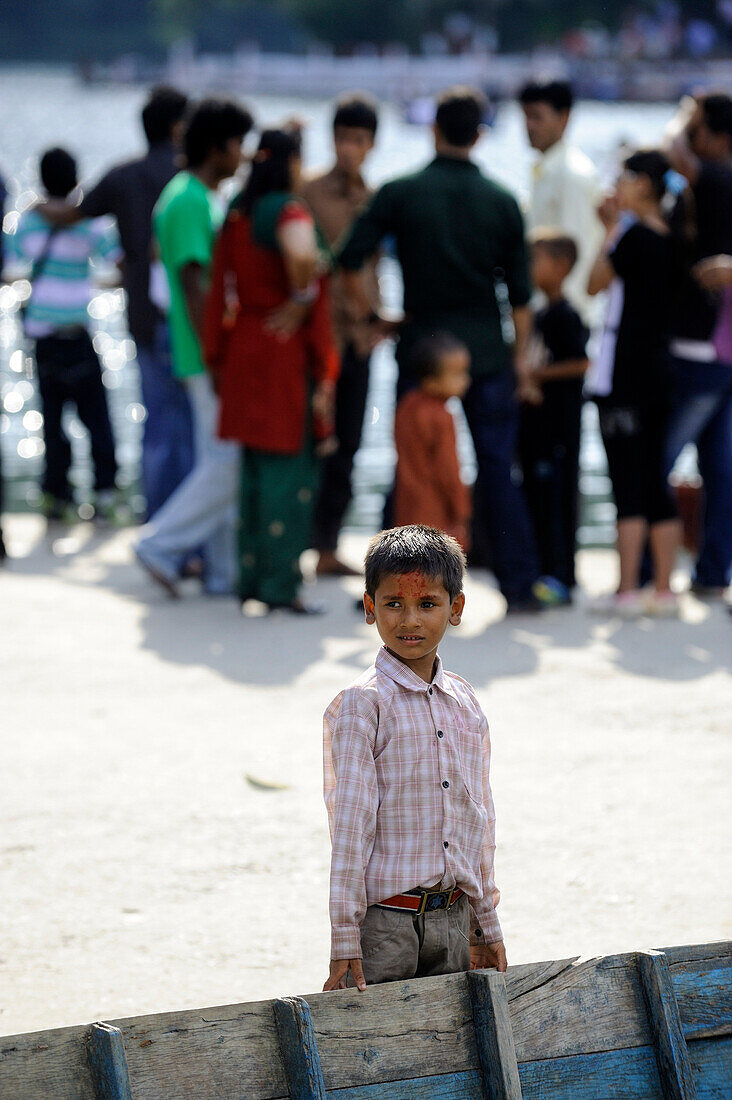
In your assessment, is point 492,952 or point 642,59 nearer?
point 492,952

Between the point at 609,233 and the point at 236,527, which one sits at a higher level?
the point at 609,233

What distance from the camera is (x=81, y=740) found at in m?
5.48

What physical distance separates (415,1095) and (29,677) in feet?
12.0

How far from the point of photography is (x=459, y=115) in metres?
6.57

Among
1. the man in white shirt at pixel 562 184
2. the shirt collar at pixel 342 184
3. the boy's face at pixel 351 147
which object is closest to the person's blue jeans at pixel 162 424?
the shirt collar at pixel 342 184

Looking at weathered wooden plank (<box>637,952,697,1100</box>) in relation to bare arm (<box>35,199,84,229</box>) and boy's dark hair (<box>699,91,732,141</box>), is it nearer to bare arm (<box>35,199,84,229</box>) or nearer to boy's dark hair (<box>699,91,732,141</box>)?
boy's dark hair (<box>699,91,732,141</box>)

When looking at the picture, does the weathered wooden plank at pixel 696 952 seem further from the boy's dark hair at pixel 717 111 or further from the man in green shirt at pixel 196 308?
the boy's dark hair at pixel 717 111

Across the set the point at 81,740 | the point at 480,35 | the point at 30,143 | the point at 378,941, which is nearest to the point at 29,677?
the point at 81,740

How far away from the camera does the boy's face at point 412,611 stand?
2799 millimetres

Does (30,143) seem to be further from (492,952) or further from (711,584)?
(492,952)

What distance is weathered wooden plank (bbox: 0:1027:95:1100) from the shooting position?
257cm

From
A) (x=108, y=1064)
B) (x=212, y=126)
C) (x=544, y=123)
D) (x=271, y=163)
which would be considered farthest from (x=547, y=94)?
(x=108, y=1064)

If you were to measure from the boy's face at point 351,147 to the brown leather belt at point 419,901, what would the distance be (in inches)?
202

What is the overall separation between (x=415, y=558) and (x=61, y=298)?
19.8 feet
